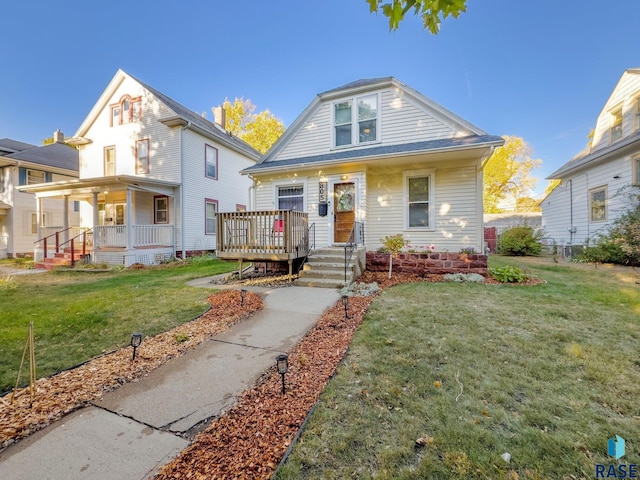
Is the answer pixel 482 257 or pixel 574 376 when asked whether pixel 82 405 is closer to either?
pixel 574 376

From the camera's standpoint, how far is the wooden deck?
721cm

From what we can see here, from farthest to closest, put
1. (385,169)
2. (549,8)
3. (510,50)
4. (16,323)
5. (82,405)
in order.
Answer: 1. (510,50)
2. (549,8)
3. (385,169)
4. (16,323)
5. (82,405)

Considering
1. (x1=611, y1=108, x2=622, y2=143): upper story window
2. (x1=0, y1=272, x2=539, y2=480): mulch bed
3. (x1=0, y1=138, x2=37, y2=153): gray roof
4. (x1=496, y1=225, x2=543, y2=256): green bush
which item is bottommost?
(x1=0, y1=272, x2=539, y2=480): mulch bed

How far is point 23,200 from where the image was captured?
1630 centimetres

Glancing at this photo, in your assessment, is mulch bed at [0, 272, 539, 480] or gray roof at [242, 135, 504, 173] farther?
gray roof at [242, 135, 504, 173]

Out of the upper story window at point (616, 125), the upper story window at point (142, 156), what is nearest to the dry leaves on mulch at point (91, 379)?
the upper story window at point (142, 156)

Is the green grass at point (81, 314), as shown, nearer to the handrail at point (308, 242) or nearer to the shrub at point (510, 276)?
the handrail at point (308, 242)

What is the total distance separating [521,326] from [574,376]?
1329 mm

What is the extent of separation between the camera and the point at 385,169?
8.90 metres

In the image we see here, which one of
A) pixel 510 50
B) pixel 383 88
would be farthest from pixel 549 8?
pixel 383 88

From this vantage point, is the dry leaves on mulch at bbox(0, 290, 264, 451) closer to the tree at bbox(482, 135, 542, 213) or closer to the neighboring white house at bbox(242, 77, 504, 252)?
the neighboring white house at bbox(242, 77, 504, 252)

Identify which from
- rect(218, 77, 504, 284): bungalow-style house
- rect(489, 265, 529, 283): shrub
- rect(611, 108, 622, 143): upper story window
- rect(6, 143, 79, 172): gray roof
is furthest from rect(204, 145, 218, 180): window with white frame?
rect(611, 108, 622, 143): upper story window

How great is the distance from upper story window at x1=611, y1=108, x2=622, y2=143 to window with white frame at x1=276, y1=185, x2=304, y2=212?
43.1ft

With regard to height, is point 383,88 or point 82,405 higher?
point 383,88
